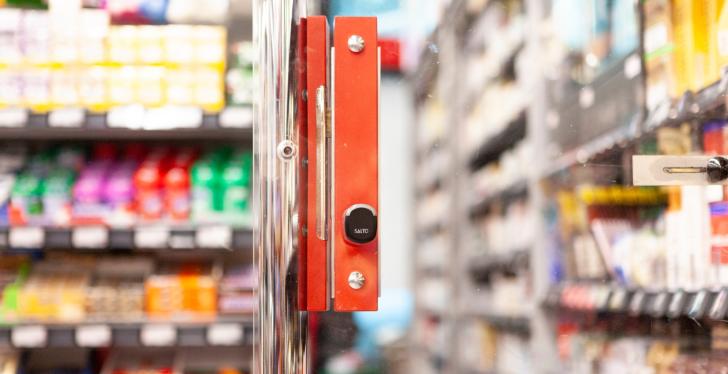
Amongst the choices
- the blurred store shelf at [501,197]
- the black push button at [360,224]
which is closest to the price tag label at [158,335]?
the blurred store shelf at [501,197]

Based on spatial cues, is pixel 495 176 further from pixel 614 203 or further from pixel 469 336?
pixel 614 203

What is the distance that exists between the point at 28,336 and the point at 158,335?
44cm

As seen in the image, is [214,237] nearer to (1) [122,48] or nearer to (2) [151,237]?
(2) [151,237]

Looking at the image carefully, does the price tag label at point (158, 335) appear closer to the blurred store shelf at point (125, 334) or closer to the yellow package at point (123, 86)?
the blurred store shelf at point (125, 334)

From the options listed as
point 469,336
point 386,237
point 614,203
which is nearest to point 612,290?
point 614,203

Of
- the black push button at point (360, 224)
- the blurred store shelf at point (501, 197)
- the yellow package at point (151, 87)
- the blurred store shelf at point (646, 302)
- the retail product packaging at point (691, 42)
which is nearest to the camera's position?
the black push button at point (360, 224)

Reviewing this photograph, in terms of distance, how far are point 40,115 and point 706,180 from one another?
92.8 inches

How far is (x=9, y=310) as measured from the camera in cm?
326

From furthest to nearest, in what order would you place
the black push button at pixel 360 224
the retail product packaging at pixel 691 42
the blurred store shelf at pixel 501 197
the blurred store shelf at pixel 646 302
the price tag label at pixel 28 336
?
the blurred store shelf at pixel 501 197 → the price tag label at pixel 28 336 → the retail product packaging at pixel 691 42 → the blurred store shelf at pixel 646 302 → the black push button at pixel 360 224

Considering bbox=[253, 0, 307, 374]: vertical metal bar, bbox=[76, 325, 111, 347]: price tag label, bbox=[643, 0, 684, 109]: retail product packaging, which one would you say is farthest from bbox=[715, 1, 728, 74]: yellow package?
bbox=[76, 325, 111, 347]: price tag label

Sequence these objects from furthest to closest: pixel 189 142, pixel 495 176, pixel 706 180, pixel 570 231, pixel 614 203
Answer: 1. pixel 495 176
2. pixel 189 142
3. pixel 570 231
4. pixel 614 203
5. pixel 706 180

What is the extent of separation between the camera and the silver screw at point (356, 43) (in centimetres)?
148

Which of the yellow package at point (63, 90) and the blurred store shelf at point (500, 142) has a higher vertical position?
the yellow package at point (63, 90)

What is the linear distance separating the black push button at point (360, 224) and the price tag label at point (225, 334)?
1822mm
